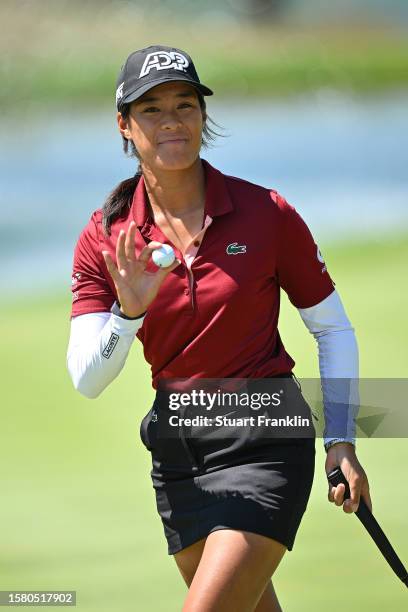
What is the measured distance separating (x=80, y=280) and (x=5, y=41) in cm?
735

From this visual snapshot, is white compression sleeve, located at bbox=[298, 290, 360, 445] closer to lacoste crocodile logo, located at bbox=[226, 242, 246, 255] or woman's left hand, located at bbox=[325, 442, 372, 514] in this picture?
woman's left hand, located at bbox=[325, 442, 372, 514]

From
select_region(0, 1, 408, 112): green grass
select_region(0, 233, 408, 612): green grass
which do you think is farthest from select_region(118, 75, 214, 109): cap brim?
select_region(0, 1, 408, 112): green grass

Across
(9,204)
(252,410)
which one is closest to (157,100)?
(252,410)

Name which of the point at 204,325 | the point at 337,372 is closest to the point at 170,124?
the point at 204,325

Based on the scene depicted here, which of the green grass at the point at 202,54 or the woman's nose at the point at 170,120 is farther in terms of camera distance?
the green grass at the point at 202,54

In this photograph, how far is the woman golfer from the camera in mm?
3506

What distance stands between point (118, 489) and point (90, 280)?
9.10 feet

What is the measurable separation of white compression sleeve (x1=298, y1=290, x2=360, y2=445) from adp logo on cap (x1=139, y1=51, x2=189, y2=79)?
0.74m

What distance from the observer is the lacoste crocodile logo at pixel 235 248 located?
143 inches

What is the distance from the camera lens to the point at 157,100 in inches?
145

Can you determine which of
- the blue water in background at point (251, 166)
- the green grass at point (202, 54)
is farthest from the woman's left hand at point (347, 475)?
the green grass at point (202, 54)

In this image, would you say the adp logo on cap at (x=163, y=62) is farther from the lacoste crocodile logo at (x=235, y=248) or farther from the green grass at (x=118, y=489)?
the green grass at (x=118, y=489)

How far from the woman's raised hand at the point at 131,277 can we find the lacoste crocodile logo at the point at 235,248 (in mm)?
273

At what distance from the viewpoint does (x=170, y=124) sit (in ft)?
12.0
